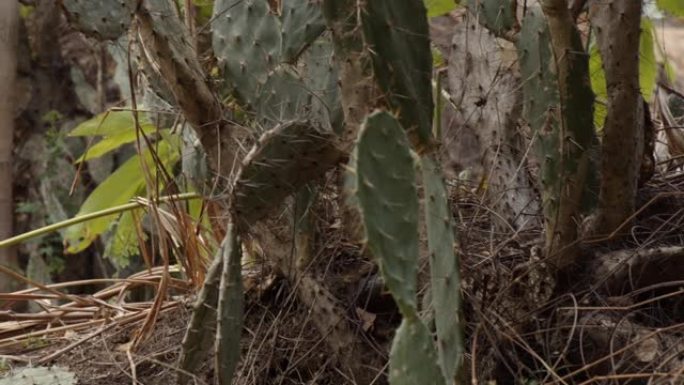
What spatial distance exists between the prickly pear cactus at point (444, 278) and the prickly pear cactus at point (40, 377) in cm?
82

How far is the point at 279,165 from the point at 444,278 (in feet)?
1.14

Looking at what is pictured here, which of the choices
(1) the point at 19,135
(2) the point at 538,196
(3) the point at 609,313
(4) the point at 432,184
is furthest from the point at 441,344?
(1) the point at 19,135

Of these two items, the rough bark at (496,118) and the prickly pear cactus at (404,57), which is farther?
the rough bark at (496,118)

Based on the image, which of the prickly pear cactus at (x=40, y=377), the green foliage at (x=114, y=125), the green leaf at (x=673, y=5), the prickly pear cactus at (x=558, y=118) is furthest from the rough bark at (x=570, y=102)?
the green foliage at (x=114, y=125)

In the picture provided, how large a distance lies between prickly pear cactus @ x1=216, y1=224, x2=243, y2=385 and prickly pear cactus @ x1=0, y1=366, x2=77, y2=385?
464mm

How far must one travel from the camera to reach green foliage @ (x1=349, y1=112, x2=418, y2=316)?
1.36 metres

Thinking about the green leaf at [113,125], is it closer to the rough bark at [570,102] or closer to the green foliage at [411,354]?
the rough bark at [570,102]

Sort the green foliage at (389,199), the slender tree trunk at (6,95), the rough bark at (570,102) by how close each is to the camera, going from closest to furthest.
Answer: the green foliage at (389,199), the rough bark at (570,102), the slender tree trunk at (6,95)

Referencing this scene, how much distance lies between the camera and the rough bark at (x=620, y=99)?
74.6 inches

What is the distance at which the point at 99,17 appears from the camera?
6.55ft

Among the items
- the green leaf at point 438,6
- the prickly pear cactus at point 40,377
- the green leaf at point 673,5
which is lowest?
the prickly pear cactus at point 40,377

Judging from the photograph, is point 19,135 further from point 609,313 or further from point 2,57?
point 609,313

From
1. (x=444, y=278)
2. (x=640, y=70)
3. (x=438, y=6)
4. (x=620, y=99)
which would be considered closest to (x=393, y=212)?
(x=444, y=278)

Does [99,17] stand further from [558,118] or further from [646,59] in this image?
[646,59]
